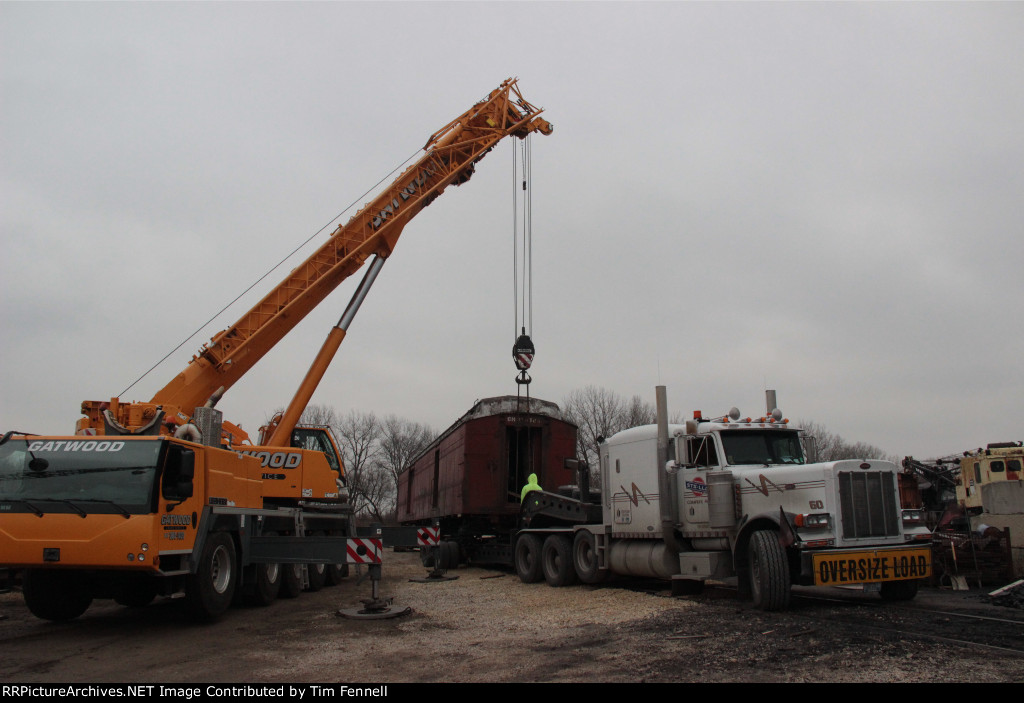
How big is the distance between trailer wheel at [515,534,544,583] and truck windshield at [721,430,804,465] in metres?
5.35

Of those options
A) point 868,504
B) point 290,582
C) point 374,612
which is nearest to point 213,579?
point 374,612

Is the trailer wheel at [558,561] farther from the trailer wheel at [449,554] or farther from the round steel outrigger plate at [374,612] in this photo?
the trailer wheel at [449,554]

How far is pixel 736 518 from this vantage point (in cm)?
1003

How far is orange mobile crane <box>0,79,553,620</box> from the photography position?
8.07 meters

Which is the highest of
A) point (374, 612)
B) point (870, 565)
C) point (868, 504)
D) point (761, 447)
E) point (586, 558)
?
point (761, 447)

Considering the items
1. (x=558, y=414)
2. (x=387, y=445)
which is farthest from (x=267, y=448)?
(x=387, y=445)

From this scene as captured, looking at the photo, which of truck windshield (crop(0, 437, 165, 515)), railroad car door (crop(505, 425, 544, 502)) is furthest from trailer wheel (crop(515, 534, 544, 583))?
truck windshield (crop(0, 437, 165, 515))

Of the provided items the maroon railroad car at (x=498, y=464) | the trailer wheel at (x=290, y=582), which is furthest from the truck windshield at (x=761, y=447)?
the trailer wheel at (x=290, y=582)

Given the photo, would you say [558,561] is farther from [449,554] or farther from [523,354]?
[449,554]

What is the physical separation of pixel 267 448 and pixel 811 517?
8726mm

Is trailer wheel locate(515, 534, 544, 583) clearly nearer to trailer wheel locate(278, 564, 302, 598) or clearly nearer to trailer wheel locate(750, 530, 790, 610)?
trailer wheel locate(278, 564, 302, 598)

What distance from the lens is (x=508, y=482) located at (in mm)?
17406

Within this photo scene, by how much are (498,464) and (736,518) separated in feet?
24.9
